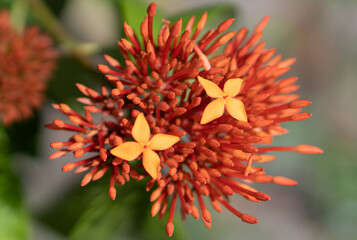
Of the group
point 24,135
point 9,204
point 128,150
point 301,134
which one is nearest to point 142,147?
point 128,150

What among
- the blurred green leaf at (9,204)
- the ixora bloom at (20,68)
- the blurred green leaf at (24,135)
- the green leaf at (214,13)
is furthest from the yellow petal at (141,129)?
the blurred green leaf at (24,135)

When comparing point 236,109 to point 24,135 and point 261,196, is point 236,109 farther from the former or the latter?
point 24,135

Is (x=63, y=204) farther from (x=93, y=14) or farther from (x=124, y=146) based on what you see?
(x=93, y=14)

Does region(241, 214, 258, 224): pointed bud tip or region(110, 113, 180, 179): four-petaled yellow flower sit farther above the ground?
region(110, 113, 180, 179): four-petaled yellow flower

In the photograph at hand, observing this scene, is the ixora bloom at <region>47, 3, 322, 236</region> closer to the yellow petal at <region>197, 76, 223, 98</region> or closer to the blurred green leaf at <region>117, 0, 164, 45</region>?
the yellow petal at <region>197, 76, 223, 98</region>

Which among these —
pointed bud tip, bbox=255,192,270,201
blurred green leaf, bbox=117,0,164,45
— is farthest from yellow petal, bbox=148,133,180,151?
blurred green leaf, bbox=117,0,164,45

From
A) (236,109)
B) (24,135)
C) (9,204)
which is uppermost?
(24,135)

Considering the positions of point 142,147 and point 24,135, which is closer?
point 142,147
